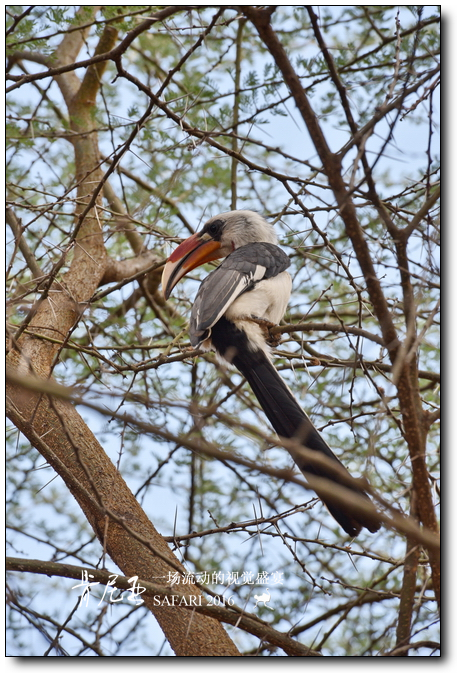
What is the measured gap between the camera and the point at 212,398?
5.43 feet

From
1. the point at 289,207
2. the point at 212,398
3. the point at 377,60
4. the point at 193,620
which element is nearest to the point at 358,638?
the point at 193,620

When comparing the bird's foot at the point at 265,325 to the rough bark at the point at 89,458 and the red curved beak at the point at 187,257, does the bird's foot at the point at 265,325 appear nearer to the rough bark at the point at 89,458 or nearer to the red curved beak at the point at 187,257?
the red curved beak at the point at 187,257

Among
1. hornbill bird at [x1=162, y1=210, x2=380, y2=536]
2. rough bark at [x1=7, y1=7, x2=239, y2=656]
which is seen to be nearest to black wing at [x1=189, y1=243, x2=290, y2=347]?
hornbill bird at [x1=162, y1=210, x2=380, y2=536]

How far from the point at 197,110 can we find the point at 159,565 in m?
2.26

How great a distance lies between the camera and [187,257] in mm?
3105

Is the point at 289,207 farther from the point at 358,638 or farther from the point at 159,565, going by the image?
the point at 358,638

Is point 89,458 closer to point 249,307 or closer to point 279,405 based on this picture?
point 279,405

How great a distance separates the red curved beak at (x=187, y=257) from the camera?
2975 mm

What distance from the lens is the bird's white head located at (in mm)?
3162

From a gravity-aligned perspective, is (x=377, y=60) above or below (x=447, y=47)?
above

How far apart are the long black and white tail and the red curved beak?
1.29ft

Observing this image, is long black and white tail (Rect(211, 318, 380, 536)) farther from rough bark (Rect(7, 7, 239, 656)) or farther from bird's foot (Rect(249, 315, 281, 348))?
rough bark (Rect(7, 7, 239, 656))

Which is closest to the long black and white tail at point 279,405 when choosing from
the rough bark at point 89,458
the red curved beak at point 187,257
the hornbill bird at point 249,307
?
the hornbill bird at point 249,307

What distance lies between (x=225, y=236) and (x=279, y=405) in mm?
1395
